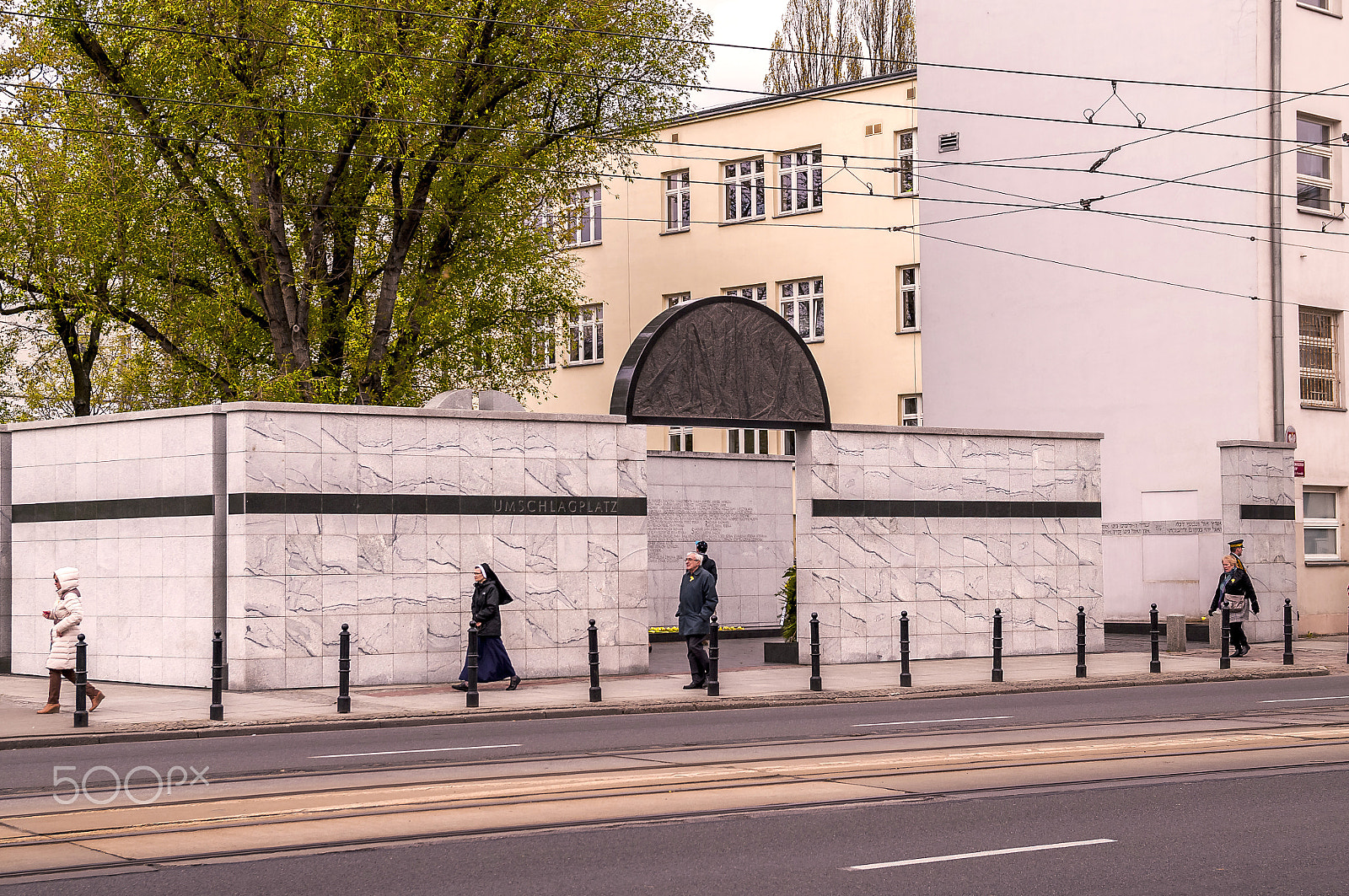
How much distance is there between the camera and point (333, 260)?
105ft

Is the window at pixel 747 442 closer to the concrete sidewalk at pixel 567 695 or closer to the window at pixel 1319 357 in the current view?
the window at pixel 1319 357

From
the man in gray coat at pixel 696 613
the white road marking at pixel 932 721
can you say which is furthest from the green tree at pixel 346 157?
the white road marking at pixel 932 721

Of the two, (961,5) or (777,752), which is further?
(961,5)

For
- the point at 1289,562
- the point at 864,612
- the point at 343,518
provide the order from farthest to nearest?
the point at 1289,562, the point at 864,612, the point at 343,518

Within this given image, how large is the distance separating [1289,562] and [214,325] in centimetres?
2211

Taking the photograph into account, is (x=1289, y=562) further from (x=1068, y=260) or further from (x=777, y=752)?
(x=777, y=752)

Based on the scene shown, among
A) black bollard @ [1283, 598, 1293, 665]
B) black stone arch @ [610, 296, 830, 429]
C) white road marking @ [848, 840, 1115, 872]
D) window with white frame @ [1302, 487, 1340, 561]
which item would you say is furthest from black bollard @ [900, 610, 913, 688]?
window with white frame @ [1302, 487, 1340, 561]

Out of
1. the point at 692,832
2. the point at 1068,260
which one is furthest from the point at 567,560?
the point at 1068,260

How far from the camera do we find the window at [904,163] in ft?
135

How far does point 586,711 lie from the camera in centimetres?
1775

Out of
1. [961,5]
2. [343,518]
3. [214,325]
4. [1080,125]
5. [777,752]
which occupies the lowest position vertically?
[777,752]

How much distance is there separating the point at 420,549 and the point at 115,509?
14.6ft

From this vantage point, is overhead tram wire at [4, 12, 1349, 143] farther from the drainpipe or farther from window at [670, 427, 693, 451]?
window at [670, 427, 693, 451]

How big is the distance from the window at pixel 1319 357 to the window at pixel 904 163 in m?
11.3
